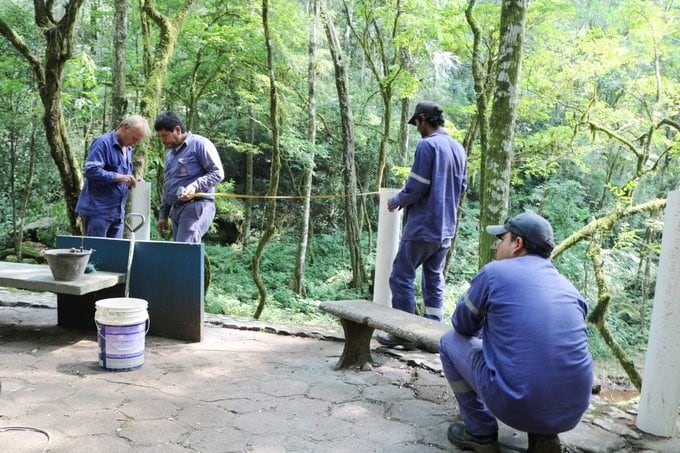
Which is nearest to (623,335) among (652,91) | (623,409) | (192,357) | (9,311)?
(652,91)

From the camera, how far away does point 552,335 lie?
7.62 ft

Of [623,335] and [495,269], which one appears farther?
[623,335]

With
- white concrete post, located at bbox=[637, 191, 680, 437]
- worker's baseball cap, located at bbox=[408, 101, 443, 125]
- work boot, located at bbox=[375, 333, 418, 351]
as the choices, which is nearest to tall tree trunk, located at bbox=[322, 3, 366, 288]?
work boot, located at bbox=[375, 333, 418, 351]

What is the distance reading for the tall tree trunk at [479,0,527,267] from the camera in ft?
15.7

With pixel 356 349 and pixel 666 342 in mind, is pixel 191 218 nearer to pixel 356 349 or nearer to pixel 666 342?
pixel 356 349

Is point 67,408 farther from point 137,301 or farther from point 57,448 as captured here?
point 137,301

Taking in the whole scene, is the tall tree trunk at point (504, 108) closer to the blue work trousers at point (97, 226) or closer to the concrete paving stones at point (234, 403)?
the concrete paving stones at point (234, 403)

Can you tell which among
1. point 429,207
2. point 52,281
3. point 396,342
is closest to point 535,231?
point 429,207

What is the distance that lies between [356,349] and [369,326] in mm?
381

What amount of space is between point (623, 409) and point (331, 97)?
13529 millimetres

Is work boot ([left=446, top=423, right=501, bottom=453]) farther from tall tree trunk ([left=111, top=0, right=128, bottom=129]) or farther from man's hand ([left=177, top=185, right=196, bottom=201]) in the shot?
tall tree trunk ([left=111, top=0, right=128, bottom=129])

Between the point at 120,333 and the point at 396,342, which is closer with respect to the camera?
the point at 120,333

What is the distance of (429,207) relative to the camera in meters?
4.19

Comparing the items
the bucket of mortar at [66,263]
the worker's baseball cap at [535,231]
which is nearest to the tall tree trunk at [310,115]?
the bucket of mortar at [66,263]
